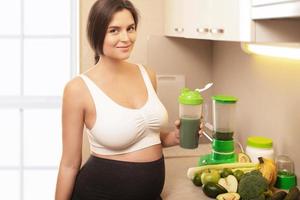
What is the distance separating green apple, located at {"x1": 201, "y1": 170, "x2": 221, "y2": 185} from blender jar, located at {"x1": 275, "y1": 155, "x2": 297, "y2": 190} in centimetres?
21

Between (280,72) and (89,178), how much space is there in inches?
32.8

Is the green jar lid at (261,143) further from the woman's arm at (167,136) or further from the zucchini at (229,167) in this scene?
the woman's arm at (167,136)

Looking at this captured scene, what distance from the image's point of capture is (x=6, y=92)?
9.61 feet

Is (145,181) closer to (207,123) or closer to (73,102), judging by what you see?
(73,102)

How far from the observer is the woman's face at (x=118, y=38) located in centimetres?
137

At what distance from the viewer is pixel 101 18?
1374mm

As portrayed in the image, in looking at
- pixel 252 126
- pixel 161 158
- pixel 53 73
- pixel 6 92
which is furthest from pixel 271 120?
pixel 6 92

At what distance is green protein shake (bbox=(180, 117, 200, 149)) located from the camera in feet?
5.06

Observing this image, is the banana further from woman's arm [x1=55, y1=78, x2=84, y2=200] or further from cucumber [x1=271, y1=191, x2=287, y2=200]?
woman's arm [x1=55, y1=78, x2=84, y2=200]

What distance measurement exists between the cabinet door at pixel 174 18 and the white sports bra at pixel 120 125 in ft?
2.46

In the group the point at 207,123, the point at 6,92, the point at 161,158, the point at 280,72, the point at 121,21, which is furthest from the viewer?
the point at 6,92

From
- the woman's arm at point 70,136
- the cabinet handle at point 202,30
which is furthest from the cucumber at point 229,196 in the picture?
the cabinet handle at point 202,30

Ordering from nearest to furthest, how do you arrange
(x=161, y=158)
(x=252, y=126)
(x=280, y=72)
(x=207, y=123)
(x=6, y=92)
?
(x=161, y=158)
(x=280, y=72)
(x=252, y=126)
(x=207, y=123)
(x=6, y=92)

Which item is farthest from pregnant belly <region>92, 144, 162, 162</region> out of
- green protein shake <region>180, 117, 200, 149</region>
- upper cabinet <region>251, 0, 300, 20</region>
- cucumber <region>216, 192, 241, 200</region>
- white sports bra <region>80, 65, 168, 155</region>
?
upper cabinet <region>251, 0, 300, 20</region>
